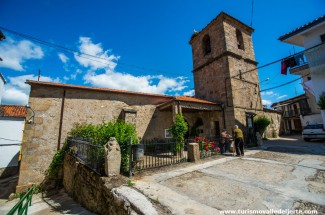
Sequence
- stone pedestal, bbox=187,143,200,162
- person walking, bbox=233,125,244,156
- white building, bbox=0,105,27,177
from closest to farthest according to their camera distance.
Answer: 1. stone pedestal, bbox=187,143,200,162
2. person walking, bbox=233,125,244,156
3. white building, bbox=0,105,27,177

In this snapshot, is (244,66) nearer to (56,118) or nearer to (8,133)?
(56,118)

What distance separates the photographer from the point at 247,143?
1154 cm

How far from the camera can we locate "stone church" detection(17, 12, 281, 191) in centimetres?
786

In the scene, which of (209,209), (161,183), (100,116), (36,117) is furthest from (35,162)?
(209,209)

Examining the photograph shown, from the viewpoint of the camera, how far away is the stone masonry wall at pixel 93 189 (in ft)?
11.2

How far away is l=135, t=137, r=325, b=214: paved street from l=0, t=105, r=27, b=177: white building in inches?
577

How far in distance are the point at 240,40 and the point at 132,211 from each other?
1624 cm

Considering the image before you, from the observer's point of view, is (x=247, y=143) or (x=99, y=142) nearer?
(x=99, y=142)

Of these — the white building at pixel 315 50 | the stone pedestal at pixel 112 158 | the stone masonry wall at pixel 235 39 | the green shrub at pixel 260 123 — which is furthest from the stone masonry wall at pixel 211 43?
the stone pedestal at pixel 112 158

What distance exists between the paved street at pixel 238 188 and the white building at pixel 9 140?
14.7 m

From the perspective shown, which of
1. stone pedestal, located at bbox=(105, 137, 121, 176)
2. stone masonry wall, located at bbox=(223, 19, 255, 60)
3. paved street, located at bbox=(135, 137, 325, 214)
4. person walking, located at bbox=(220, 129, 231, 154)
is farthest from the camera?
stone masonry wall, located at bbox=(223, 19, 255, 60)

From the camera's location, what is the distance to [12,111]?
15.1 m

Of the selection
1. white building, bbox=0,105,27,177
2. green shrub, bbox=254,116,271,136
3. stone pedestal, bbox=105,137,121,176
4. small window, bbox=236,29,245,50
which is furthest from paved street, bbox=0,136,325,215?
small window, bbox=236,29,245,50

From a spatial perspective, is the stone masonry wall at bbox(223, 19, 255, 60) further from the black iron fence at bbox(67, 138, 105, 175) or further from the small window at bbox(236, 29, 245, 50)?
the black iron fence at bbox(67, 138, 105, 175)
